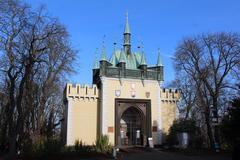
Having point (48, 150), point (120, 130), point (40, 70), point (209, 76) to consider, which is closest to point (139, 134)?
point (120, 130)

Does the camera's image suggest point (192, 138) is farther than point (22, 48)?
Yes

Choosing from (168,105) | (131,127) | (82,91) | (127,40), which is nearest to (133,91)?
(131,127)

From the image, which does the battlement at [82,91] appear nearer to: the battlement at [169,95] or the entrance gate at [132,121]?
the entrance gate at [132,121]

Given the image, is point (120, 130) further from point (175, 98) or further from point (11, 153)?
point (11, 153)

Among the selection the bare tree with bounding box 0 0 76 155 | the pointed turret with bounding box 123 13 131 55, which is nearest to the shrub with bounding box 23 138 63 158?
the bare tree with bounding box 0 0 76 155

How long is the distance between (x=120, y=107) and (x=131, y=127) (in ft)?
11.0

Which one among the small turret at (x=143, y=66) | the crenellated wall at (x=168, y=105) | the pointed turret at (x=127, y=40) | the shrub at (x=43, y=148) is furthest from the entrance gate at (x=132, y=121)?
the shrub at (x=43, y=148)

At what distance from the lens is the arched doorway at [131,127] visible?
119ft

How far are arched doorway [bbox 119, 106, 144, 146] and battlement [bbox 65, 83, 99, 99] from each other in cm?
431

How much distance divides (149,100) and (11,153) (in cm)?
1711

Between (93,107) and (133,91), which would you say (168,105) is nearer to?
(133,91)

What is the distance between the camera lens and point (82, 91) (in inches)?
1419

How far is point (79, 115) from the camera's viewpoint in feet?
116

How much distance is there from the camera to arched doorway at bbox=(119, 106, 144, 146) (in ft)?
119
